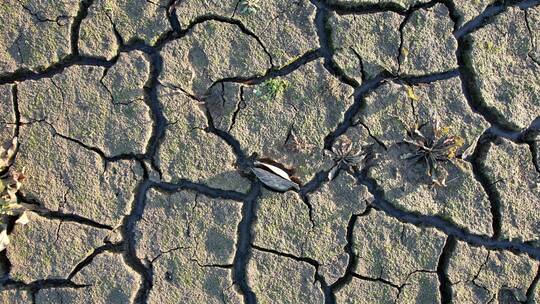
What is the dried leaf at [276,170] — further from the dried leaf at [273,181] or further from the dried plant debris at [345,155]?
the dried plant debris at [345,155]

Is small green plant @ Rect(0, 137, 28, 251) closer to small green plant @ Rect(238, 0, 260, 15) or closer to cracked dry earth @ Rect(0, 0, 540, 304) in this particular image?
cracked dry earth @ Rect(0, 0, 540, 304)

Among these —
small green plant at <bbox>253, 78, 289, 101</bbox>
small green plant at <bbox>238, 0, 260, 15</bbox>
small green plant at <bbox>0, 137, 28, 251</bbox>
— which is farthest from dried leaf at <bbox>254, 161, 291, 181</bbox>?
small green plant at <bbox>0, 137, 28, 251</bbox>

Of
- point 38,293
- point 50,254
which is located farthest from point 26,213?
point 38,293

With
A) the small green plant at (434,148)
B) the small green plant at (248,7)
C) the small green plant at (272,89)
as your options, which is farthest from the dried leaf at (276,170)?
the small green plant at (248,7)

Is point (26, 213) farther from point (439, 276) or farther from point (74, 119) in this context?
point (439, 276)

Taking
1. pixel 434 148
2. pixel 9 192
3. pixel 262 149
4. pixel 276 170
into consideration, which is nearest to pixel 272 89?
pixel 262 149

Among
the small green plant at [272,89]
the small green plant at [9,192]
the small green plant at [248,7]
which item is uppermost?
the small green plant at [248,7]

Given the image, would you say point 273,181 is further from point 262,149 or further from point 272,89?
point 272,89
